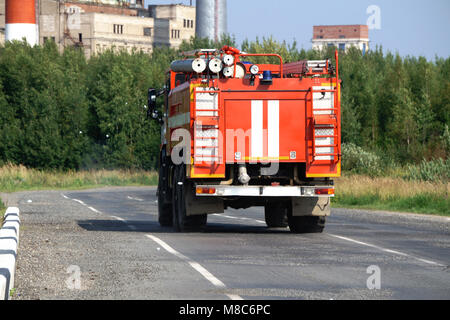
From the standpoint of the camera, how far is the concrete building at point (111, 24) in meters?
120

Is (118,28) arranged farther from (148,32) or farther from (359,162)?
(359,162)

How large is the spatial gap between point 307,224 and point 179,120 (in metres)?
3.42

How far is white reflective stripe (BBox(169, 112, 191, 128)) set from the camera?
1906 centimetres

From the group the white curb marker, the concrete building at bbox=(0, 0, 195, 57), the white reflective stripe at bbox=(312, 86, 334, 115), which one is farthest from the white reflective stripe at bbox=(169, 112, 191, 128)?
the concrete building at bbox=(0, 0, 195, 57)

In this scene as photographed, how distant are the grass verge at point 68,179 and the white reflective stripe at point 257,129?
42494 millimetres

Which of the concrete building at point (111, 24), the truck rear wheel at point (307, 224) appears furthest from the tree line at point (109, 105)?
the truck rear wheel at point (307, 224)

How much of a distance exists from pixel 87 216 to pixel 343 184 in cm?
1504

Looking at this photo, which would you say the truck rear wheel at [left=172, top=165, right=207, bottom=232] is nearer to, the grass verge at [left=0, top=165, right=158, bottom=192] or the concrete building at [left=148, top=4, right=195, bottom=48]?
the grass verge at [left=0, top=165, right=158, bottom=192]

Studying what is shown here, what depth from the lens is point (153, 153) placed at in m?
80.2

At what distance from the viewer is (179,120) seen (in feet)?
65.7

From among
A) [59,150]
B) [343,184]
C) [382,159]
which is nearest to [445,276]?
[343,184]

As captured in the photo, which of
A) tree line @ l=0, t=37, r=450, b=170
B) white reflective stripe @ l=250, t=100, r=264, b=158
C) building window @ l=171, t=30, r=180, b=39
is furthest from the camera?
building window @ l=171, t=30, r=180, b=39

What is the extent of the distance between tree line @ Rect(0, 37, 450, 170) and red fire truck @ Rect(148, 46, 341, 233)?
48859mm
